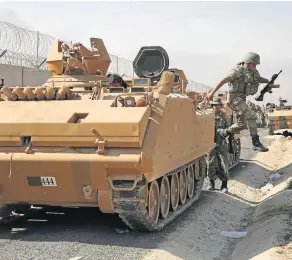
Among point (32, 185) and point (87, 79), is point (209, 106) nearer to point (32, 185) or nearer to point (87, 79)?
point (87, 79)

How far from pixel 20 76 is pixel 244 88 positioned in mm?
11028

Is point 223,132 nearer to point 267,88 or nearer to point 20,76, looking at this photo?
point 267,88

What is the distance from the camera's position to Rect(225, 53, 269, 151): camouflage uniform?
12516mm

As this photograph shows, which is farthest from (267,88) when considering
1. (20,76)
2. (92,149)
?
(20,76)

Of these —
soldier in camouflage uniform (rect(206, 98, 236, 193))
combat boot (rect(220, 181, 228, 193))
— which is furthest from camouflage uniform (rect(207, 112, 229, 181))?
combat boot (rect(220, 181, 228, 193))

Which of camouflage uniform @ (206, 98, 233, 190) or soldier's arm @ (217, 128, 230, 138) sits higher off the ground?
soldier's arm @ (217, 128, 230, 138)

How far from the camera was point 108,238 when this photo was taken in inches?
341

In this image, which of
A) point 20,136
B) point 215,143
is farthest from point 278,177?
point 20,136

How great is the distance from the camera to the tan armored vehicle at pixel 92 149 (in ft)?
27.1

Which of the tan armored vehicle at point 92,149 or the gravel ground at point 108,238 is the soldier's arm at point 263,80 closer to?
the gravel ground at point 108,238

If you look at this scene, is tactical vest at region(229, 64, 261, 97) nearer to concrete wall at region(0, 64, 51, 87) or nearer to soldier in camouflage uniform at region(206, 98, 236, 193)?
soldier in camouflage uniform at region(206, 98, 236, 193)

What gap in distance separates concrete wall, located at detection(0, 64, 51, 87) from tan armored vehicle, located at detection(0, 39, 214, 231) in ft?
36.3

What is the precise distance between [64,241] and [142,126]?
6.27ft

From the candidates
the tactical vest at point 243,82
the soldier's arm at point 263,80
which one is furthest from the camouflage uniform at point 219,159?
the soldier's arm at point 263,80
